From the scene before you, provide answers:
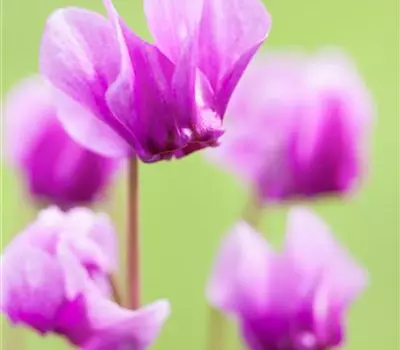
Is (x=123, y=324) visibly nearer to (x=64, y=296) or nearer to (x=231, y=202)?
(x=64, y=296)

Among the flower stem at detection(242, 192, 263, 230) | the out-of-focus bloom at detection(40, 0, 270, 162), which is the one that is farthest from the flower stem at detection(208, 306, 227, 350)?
the out-of-focus bloom at detection(40, 0, 270, 162)

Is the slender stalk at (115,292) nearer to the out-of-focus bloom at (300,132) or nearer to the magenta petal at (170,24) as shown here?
the magenta petal at (170,24)

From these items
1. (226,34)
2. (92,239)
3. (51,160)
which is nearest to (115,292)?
(92,239)

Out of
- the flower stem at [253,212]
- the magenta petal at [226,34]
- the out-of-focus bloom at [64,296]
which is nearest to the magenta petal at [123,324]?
the out-of-focus bloom at [64,296]

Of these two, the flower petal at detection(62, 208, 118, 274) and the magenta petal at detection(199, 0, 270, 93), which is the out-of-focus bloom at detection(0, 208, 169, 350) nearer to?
the flower petal at detection(62, 208, 118, 274)

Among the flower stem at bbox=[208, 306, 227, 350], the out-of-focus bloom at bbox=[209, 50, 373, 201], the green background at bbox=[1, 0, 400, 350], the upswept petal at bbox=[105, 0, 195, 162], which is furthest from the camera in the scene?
the green background at bbox=[1, 0, 400, 350]

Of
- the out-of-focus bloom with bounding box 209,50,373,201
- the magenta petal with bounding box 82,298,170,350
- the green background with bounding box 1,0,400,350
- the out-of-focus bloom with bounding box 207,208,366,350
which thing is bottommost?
the green background with bounding box 1,0,400,350
